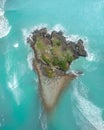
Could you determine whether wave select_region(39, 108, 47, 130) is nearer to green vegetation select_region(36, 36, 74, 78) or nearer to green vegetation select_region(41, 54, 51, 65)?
green vegetation select_region(36, 36, 74, 78)

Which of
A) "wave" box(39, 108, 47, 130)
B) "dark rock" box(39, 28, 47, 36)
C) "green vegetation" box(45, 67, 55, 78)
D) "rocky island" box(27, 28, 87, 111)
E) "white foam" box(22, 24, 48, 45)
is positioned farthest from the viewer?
"white foam" box(22, 24, 48, 45)

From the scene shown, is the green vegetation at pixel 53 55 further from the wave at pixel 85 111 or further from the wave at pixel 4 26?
the wave at pixel 4 26

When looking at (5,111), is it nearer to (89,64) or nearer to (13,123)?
(13,123)

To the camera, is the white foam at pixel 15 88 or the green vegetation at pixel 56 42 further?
the green vegetation at pixel 56 42

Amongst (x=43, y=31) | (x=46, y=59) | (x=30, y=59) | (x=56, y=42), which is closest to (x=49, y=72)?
(x=46, y=59)

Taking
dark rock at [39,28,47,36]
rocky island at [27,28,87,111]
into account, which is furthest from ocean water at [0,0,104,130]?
dark rock at [39,28,47,36]

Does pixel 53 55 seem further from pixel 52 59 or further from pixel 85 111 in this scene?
pixel 85 111

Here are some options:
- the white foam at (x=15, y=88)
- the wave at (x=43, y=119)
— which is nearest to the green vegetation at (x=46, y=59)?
the white foam at (x=15, y=88)
